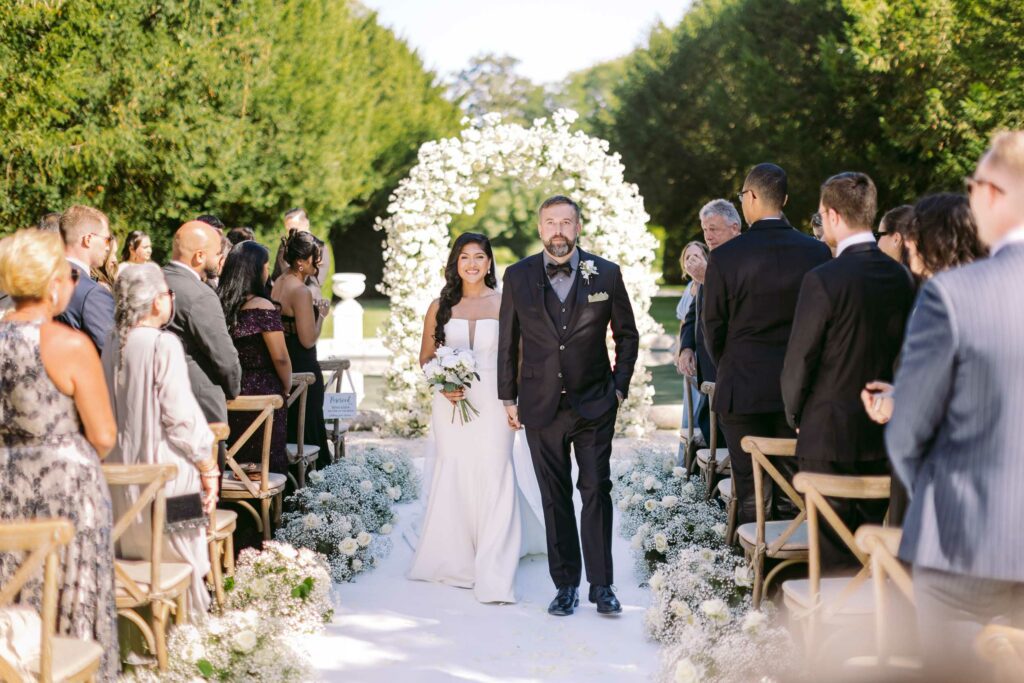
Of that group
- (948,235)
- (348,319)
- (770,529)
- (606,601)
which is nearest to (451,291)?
(606,601)

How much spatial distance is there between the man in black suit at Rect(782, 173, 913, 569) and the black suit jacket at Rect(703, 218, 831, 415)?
0.71 metres

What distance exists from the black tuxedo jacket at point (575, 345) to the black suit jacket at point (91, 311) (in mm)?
2105

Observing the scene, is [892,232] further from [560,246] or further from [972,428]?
[972,428]

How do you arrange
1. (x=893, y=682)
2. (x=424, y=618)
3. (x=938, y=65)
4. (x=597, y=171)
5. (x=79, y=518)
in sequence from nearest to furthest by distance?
(x=893, y=682) < (x=79, y=518) < (x=424, y=618) < (x=597, y=171) < (x=938, y=65)

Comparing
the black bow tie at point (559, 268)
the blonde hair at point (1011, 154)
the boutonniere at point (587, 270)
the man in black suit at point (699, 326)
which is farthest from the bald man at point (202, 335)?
the blonde hair at point (1011, 154)

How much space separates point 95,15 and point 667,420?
1264 cm

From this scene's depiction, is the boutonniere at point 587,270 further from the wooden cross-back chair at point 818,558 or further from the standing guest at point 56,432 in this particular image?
the standing guest at point 56,432

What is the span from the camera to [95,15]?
18.1m

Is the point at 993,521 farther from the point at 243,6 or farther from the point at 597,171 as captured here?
the point at 243,6

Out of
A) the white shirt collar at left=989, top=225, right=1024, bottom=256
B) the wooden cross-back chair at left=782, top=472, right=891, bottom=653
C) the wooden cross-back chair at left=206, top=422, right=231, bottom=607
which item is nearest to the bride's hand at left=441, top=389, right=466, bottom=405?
the wooden cross-back chair at left=206, top=422, right=231, bottom=607

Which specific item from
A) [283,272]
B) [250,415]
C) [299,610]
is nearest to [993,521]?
[299,610]

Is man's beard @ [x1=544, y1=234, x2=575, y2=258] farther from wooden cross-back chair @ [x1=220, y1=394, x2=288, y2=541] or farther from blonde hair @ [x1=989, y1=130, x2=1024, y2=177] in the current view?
blonde hair @ [x1=989, y1=130, x2=1024, y2=177]

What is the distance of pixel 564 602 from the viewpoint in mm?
5598

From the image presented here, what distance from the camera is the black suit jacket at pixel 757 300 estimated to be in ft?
17.0
